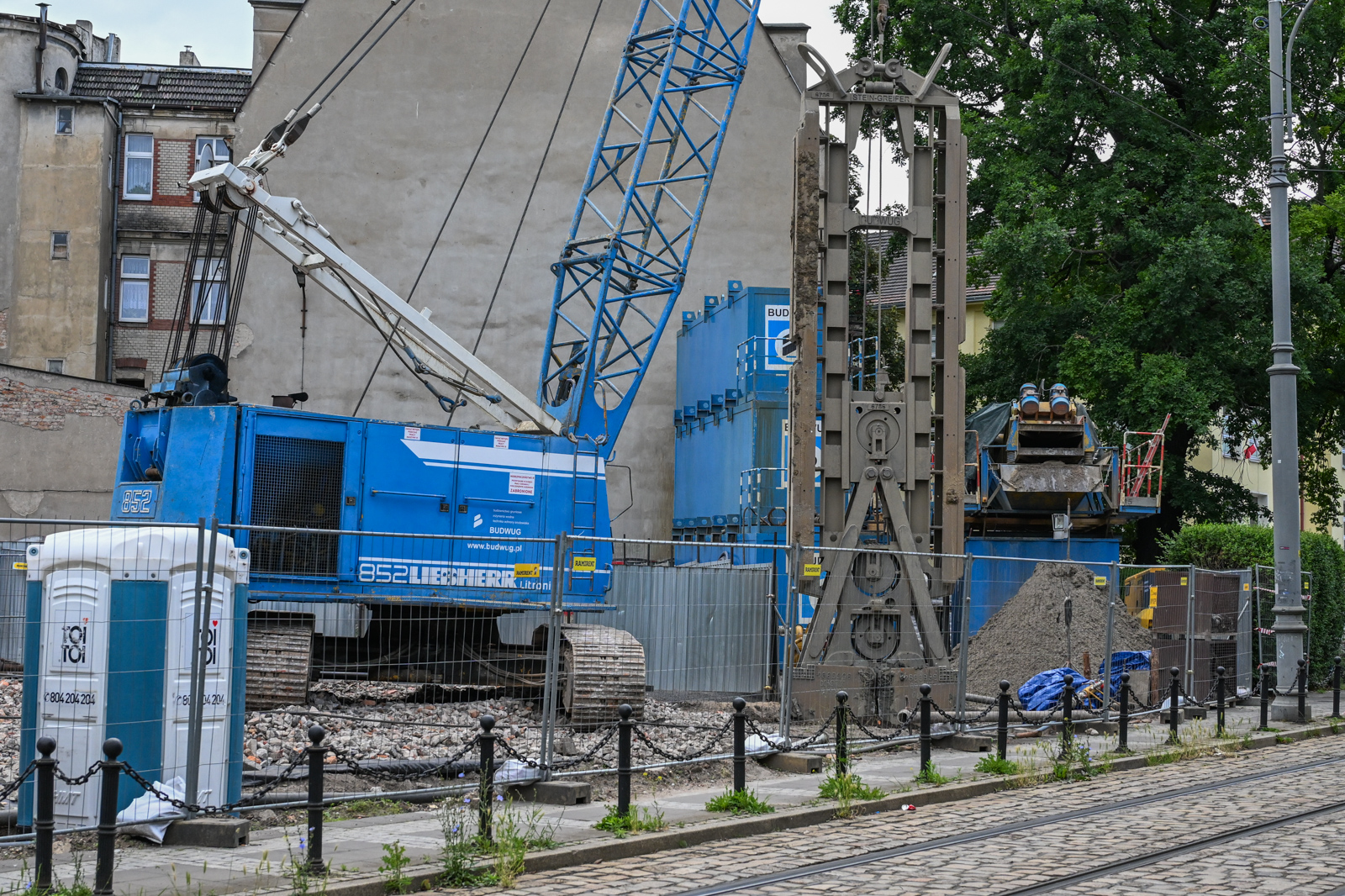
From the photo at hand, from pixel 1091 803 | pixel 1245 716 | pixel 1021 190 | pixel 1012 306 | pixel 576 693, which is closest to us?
pixel 1091 803

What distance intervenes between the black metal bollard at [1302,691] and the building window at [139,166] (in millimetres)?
27430

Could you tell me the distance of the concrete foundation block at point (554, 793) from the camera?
11.1 metres

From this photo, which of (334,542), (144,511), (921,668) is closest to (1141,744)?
(921,668)

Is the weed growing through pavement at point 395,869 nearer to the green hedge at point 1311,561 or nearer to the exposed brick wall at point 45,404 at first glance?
the green hedge at point 1311,561

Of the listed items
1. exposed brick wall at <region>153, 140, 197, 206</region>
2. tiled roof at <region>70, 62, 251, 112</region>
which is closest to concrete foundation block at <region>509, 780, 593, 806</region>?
exposed brick wall at <region>153, 140, 197, 206</region>

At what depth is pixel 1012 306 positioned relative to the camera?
3272 cm

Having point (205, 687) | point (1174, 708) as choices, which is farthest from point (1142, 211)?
point (205, 687)

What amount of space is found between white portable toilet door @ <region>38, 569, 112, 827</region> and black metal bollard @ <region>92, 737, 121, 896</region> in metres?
1.62

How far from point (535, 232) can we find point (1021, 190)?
11240mm

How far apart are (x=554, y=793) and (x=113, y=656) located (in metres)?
3.55

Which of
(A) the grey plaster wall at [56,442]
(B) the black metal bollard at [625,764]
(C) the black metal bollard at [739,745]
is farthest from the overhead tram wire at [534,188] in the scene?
(B) the black metal bollard at [625,764]

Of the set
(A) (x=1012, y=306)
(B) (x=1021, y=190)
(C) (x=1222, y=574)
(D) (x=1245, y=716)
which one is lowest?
(D) (x=1245, y=716)

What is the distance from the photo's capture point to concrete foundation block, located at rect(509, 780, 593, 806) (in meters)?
11.1

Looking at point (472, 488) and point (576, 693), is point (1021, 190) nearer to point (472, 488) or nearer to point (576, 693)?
point (472, 488)
